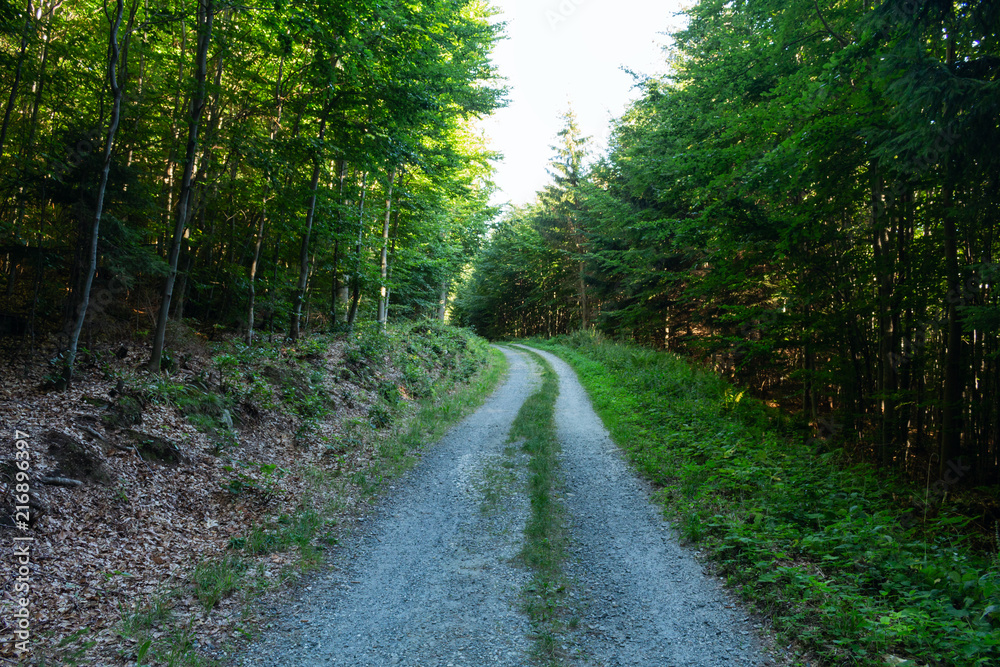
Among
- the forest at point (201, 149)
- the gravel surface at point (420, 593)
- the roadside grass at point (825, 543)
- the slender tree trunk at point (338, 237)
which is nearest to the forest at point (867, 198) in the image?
the roadside grass at point (825, 543)

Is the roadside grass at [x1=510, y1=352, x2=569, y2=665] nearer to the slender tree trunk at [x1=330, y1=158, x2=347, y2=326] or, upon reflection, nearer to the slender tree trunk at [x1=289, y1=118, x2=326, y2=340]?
the slender tree trunk at [x1=289, y1=118, x2=326, y2=340]

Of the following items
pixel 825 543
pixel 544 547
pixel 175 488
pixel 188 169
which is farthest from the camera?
pixel 188 169

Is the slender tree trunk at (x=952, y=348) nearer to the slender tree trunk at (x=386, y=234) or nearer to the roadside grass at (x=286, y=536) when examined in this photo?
the roadside grass at (x=286, y=536)

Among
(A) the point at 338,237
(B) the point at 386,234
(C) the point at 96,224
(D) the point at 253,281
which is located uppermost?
(B) the point at 386,234

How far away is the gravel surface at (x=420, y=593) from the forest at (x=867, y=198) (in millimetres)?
6324

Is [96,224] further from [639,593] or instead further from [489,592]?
[639,593]

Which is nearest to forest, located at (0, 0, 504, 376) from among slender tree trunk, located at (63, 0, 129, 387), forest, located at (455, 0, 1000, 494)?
slender tree trunk, located at (63, 0, 129, 387)

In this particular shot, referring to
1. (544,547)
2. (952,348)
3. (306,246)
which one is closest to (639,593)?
(544,547)

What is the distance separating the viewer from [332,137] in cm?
1217

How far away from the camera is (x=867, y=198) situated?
8891 millimetres

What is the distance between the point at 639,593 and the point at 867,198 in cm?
864

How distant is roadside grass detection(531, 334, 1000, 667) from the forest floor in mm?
4824

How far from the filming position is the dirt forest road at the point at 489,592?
12.8 ft

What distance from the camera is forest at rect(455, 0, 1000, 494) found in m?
6.05
